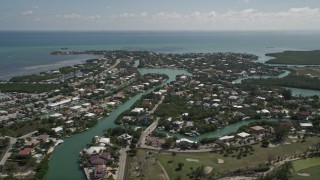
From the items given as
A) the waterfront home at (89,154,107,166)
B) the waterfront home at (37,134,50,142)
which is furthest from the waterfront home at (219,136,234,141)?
the waterfront home at (37,134,50,142)

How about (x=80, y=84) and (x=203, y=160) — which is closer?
(x=203, y=160)

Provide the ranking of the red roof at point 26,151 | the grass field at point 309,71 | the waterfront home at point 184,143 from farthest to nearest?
1. the grass field at point 309,71
2. the waterfront home at point 184,143
3. the red roof at point 26,151

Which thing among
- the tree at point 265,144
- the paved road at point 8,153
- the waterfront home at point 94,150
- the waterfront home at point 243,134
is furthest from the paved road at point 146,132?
the paved road at point 8,153

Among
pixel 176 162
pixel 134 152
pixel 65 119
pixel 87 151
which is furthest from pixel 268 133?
pixel 65 119

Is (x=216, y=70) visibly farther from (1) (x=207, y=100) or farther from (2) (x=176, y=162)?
(2) (x=176, y=162)

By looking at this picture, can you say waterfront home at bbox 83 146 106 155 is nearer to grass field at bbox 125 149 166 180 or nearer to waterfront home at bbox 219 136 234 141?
grass field at bbox 125 149 166 180

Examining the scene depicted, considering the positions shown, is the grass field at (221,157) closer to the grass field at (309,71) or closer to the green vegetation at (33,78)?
the green vegetation at (33,78)

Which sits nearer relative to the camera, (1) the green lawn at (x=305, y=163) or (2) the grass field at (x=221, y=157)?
(2) the grass field at (x=221, y=157)
